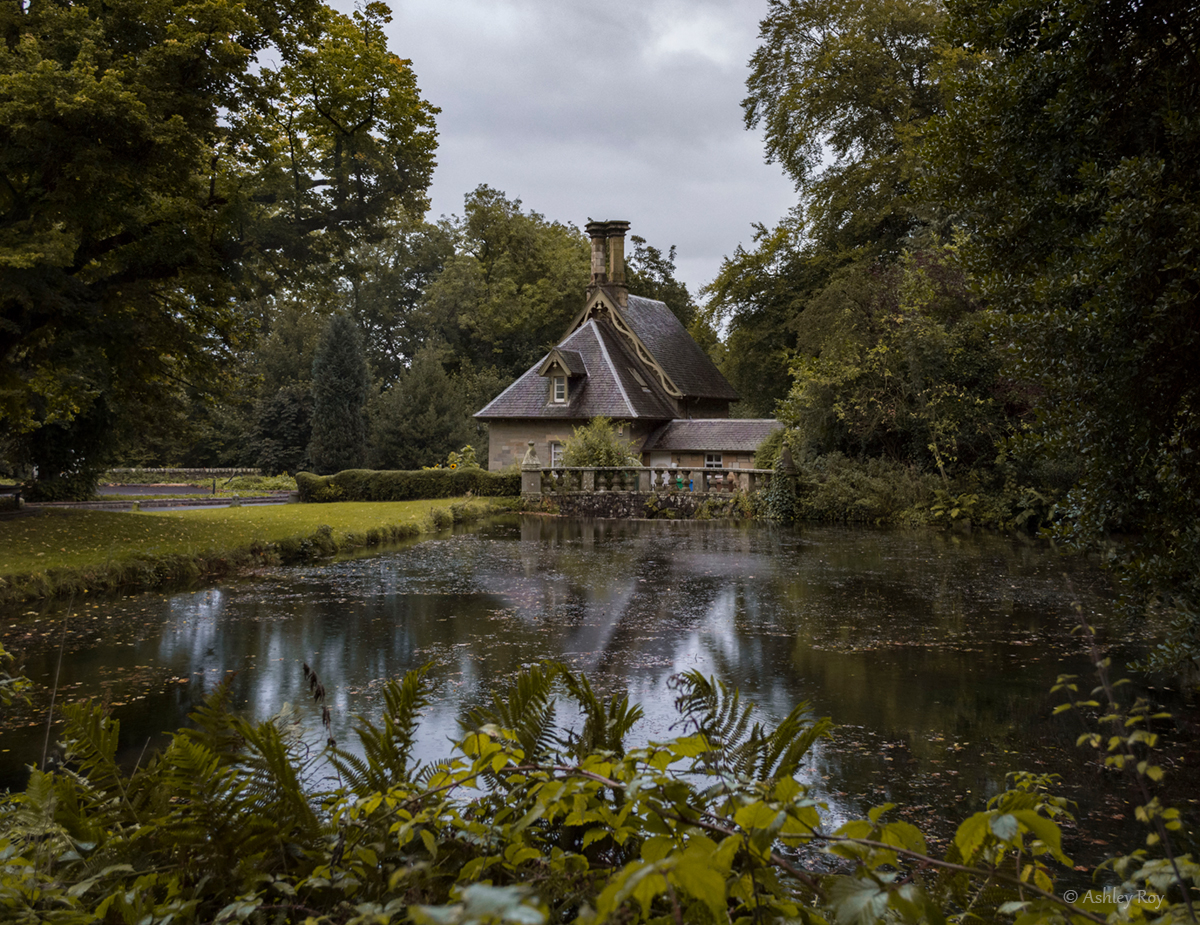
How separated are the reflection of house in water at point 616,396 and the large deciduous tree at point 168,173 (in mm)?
15439

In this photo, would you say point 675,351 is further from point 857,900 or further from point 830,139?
point 857,900

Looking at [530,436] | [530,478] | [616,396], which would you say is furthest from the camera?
[530,436]

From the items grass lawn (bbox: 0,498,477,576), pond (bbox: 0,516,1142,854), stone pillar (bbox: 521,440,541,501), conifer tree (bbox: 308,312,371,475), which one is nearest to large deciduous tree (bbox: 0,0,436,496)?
grass lawn (bbox: 0,498,477,576)

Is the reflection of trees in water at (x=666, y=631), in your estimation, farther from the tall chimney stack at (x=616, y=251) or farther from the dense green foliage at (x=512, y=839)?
the tall chimney stack at (x=616, y=251)

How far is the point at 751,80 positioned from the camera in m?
32.5

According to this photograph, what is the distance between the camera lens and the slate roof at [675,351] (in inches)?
1505

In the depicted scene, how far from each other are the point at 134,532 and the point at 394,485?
690 inches

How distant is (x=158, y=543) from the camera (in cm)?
1511

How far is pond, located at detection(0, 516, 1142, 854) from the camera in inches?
245

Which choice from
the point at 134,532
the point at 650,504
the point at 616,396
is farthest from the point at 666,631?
the point at 616,396

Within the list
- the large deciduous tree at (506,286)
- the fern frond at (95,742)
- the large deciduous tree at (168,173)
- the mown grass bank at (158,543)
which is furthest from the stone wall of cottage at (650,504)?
the fern frond at (95,742)

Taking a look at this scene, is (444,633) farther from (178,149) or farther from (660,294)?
(660,294)

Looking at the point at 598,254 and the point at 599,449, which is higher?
the point at 598,254

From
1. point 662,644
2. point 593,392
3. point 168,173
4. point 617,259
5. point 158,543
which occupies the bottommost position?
point 662,644
